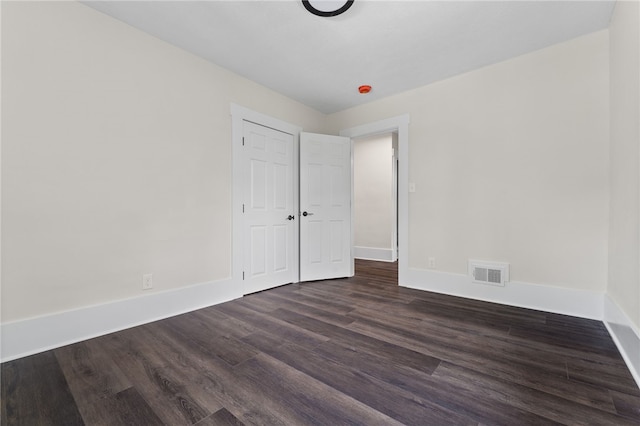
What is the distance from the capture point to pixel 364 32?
2.31m

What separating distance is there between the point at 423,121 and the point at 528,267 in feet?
6.51

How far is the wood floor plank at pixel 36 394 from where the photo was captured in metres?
1.21

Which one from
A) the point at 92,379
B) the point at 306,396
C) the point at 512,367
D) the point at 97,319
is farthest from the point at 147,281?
the point at 512,367

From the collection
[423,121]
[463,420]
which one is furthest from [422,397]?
[423,121]

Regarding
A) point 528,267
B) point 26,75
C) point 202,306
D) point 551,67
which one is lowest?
point 202,306

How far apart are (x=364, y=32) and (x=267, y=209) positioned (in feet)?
7.05

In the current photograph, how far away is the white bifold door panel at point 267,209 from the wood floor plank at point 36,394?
1680 millimetres

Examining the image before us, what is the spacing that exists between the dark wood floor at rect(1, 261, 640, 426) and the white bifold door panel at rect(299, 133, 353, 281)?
1.37m

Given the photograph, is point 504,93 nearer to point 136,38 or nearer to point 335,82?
point 335,82

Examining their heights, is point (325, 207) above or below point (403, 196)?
below

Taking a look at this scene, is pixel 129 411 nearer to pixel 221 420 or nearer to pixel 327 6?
pixel 221 420

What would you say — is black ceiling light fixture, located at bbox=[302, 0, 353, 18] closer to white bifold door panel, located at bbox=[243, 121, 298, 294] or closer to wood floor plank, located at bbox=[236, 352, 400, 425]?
white bifold door panel, located at bbox=[243, 121, 298, 294]

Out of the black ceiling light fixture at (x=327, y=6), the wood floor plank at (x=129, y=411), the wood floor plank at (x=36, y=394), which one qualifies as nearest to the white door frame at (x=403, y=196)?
the black ceiling light fixture at (x=327, y=6)

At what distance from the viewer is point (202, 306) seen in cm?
268
